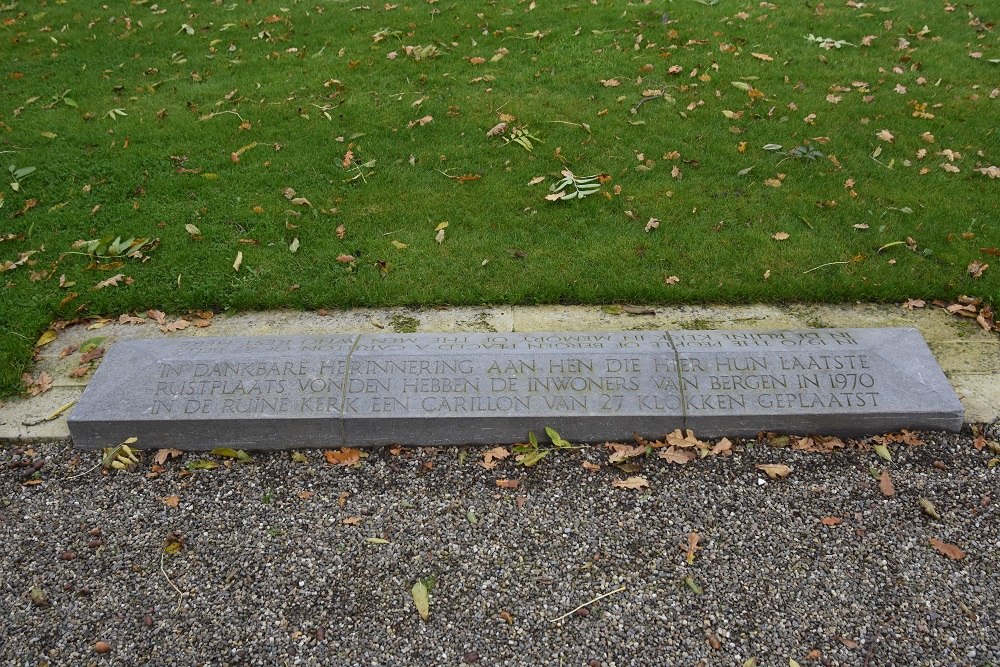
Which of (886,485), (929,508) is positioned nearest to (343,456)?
(886,485)

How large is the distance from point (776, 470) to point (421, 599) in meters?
2.17

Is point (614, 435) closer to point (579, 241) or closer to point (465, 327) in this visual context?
point (465, 327)

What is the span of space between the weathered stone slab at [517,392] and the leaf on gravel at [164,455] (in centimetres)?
6

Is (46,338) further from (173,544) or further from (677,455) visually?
(677,455)

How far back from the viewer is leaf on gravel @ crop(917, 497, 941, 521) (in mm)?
Answer: 3846

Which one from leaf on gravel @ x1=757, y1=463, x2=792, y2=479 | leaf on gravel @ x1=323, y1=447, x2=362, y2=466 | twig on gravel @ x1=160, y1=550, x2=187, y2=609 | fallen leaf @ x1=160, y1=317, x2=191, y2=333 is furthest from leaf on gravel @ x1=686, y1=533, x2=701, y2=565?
fallen leaf @ x1=160, y1=317, x2=191, y2=333

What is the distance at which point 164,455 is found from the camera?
14.6ft

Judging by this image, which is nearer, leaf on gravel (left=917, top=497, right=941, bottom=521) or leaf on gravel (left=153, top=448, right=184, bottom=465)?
leaf on gravel (left=917, top=497, right=941, bottom=521)

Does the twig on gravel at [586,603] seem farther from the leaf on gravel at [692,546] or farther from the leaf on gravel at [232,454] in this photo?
the leaf on gravel at [232,454]

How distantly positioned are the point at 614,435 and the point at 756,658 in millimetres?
1516

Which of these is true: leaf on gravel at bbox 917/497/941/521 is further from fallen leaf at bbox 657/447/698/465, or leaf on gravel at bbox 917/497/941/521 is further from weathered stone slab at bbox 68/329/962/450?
fallen leaf at bbox 657/447/698/465

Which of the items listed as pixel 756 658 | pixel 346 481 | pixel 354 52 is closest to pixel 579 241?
pixel 346 481

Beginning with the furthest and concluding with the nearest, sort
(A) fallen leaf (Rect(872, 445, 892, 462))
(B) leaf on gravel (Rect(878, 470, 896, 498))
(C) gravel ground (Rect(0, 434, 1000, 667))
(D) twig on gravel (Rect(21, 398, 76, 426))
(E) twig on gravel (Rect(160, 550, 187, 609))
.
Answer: (D) twig on gravel (Rect(21, 398, 76, 426))
(A) fallen leaf (Rect(872, 445, 892, 462))
(B) leaf on gravel (Rect(878, 470, 896, 498))
(E) twig on gravel (Rect(160, 550, 187, 609))
(C) gravel ground (Rect(0, 434, 1000, 667))

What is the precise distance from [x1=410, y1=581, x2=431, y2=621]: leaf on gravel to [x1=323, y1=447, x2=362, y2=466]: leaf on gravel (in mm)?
1031
